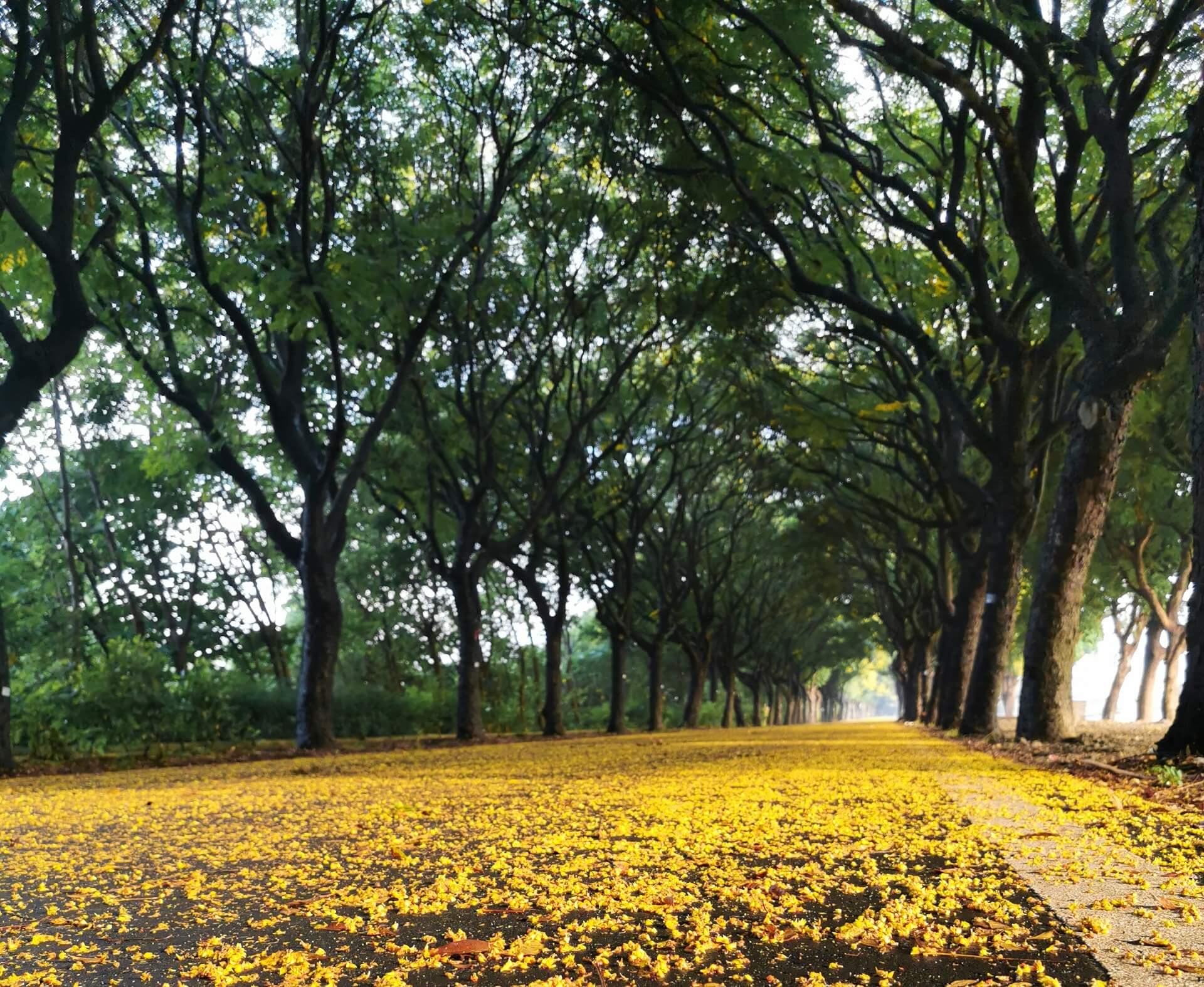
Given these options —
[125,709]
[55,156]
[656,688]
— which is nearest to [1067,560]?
[55,156]

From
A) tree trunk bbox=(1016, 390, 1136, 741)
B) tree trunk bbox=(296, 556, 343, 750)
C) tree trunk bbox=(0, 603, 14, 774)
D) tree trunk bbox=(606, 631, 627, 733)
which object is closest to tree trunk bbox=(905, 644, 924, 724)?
tree trunk bbox=(606, 631, 627, 733)

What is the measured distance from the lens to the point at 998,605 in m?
13.7

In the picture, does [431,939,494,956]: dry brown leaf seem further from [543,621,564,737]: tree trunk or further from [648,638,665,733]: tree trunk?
[648,638,665,733]: tree trunk

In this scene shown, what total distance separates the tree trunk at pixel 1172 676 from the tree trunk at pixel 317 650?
2213 cm

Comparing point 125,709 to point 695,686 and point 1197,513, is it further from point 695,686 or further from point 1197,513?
point 695,686

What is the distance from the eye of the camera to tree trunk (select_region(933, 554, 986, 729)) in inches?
703

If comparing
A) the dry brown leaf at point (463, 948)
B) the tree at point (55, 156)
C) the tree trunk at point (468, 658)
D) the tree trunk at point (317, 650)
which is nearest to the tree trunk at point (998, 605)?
Answer: the tree trunk at point (468, 658)

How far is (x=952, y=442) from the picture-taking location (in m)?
15.3

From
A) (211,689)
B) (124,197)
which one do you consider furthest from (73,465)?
(124,197)

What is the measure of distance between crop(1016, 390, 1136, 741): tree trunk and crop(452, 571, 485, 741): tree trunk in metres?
9.66

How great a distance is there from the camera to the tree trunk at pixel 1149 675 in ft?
95.8

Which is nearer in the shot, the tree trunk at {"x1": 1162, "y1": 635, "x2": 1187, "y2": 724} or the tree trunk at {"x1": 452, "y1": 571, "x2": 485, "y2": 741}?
the tree trunk at {"x1": 452, "y1": 571, "x2": 485, "y2": 741}

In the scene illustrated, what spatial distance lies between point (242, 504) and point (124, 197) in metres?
16.2

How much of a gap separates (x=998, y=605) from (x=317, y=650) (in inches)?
393
